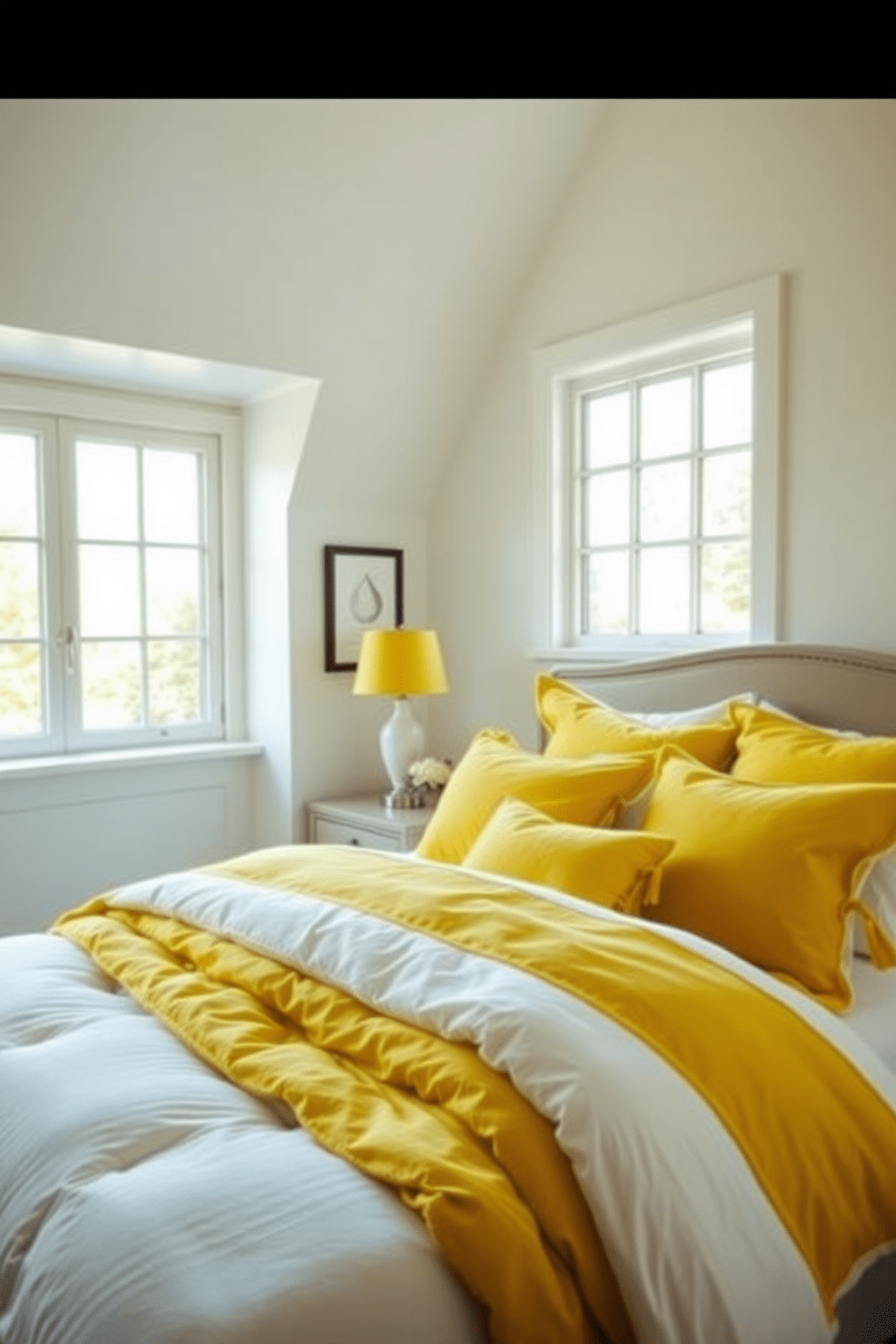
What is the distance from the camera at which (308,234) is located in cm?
286

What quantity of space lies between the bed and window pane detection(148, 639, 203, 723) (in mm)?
1733

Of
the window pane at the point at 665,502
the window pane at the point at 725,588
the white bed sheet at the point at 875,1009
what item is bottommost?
the white bed sheet at the point at 875,1009

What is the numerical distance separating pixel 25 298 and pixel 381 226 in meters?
1.07

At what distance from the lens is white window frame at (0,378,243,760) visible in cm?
325

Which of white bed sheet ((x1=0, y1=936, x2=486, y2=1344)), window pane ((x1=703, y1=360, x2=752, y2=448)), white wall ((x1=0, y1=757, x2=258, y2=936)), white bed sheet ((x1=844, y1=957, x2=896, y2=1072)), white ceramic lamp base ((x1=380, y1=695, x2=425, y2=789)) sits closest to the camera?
white bed sheet ((x1=0, y1=936, x2=486, y2=1344))

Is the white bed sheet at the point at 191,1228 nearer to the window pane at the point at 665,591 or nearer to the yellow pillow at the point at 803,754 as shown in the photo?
the yellow pillow at the point at 803,754

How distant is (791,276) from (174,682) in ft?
8.17

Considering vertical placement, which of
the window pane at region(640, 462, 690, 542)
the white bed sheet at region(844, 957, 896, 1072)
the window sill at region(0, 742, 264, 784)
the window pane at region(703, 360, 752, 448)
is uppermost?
the window pane at region(703, 360, 752, 448)

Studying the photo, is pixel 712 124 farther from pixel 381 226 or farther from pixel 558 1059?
pixel 558 1059

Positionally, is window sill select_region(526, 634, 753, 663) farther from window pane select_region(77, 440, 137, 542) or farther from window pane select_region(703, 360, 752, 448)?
window pane select_region(77, 440, 137, 542)

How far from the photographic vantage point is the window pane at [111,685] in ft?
11.1

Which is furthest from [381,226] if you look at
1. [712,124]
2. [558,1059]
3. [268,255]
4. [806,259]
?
[558,1059]

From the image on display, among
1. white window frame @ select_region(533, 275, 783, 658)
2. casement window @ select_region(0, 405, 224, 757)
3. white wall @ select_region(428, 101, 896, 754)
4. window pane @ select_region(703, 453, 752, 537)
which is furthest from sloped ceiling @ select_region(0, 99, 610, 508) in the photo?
window pane @ select_region(703, 453, 752, 537)

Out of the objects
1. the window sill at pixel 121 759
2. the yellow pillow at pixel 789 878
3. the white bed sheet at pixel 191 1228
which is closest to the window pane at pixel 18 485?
the window sill at pixel 121 759
